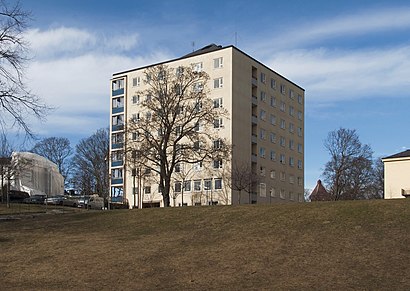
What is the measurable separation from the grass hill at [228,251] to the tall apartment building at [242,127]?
41.4 meters

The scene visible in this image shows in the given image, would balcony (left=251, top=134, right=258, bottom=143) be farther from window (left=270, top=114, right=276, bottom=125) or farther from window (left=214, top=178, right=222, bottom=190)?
window (left=214, top=178, right=222, bottom=190)

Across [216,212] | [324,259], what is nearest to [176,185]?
[216,212]

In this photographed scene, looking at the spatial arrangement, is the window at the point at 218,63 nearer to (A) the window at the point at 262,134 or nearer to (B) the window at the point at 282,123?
(A) the window at the point at 262,134

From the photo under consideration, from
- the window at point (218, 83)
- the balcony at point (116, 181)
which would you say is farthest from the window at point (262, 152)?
the balcony at point (116, 181)

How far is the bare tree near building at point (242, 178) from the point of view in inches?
2729

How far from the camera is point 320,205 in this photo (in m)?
31.5

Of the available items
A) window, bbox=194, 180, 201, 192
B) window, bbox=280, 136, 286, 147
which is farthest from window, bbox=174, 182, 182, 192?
window, bbox=280, 136, 286, 147

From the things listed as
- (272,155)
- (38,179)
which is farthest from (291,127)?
(38,179)

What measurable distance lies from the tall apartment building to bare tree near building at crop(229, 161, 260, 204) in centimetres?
99

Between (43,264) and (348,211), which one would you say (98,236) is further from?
(348,211)

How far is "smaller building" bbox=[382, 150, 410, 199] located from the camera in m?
53.6

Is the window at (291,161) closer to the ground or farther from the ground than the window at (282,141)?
closer to the ground

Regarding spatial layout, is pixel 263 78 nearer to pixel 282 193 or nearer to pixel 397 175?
pixel 282 193

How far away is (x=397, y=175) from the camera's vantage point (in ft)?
180
